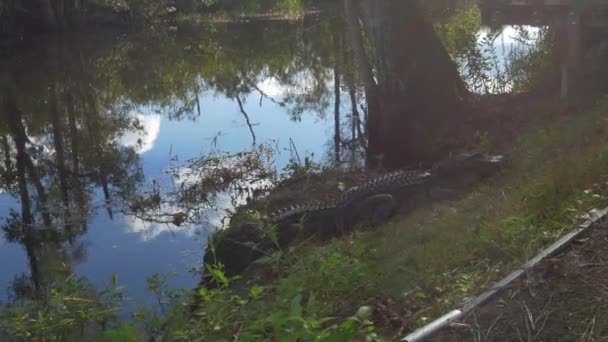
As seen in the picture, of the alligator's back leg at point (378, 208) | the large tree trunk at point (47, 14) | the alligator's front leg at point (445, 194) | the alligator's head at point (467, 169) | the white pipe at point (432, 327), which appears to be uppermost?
the large tree trunk at point (47, 14)

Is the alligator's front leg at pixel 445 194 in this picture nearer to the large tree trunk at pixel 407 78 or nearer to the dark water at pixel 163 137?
the dark water at pixel 163 137

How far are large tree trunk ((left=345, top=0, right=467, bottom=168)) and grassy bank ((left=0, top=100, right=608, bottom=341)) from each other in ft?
15.6

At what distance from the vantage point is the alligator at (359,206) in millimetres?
6793

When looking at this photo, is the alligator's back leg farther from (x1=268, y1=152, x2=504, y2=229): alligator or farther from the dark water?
the dark water

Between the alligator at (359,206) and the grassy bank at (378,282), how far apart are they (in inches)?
31.2

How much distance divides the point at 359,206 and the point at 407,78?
4.04m

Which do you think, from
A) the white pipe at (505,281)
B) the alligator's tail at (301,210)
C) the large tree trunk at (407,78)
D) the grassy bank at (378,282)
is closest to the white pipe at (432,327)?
the white pipe at (505,281)

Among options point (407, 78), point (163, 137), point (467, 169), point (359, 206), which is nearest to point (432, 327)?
point (359, 206)

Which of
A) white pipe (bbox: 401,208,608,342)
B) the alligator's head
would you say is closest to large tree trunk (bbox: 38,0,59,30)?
the alligator's head

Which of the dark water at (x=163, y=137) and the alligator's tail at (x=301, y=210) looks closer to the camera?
the alligator's tail at (x=301, y=210)

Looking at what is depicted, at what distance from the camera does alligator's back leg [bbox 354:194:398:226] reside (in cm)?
705

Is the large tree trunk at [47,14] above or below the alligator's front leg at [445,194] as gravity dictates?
above

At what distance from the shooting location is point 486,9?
418 inches

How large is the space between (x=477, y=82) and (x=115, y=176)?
552 centimetres
